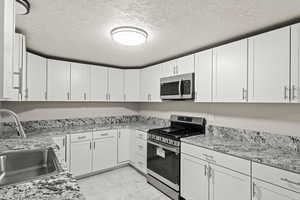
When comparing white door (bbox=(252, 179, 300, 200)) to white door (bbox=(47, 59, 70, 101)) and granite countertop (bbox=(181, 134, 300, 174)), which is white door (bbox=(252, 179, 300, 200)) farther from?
white door (bbox=(47, 59, 70, 101))

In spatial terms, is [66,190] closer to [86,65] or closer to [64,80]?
[64,80]

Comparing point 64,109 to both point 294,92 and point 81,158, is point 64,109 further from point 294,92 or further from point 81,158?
point 294,92

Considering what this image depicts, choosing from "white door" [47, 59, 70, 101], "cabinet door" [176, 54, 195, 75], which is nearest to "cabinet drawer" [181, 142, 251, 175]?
"cabinet door" [176, 54, 195, 75]

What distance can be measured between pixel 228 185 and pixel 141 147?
170cm

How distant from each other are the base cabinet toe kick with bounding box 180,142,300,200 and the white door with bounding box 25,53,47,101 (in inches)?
93.4

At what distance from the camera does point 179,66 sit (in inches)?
106

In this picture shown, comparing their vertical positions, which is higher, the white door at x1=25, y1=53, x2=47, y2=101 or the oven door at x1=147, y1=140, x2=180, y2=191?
the white door at x1=25, y1=53, x2=47, y2=101

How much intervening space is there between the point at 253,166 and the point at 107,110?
3.02 meters

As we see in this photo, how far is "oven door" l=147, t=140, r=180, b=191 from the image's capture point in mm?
2330

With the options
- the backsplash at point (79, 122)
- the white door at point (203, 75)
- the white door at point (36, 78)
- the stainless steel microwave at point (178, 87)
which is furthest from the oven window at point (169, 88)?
the white door at point (36, 78)

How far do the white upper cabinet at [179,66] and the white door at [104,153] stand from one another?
165cm

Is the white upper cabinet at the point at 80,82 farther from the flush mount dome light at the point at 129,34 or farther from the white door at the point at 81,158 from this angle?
the flush mount dome light at the point at 129,34

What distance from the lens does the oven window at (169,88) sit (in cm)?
267

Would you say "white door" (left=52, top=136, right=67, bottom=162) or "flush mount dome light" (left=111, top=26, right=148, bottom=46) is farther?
"white door" (left=52, top=136, right=67, bottom=162)
